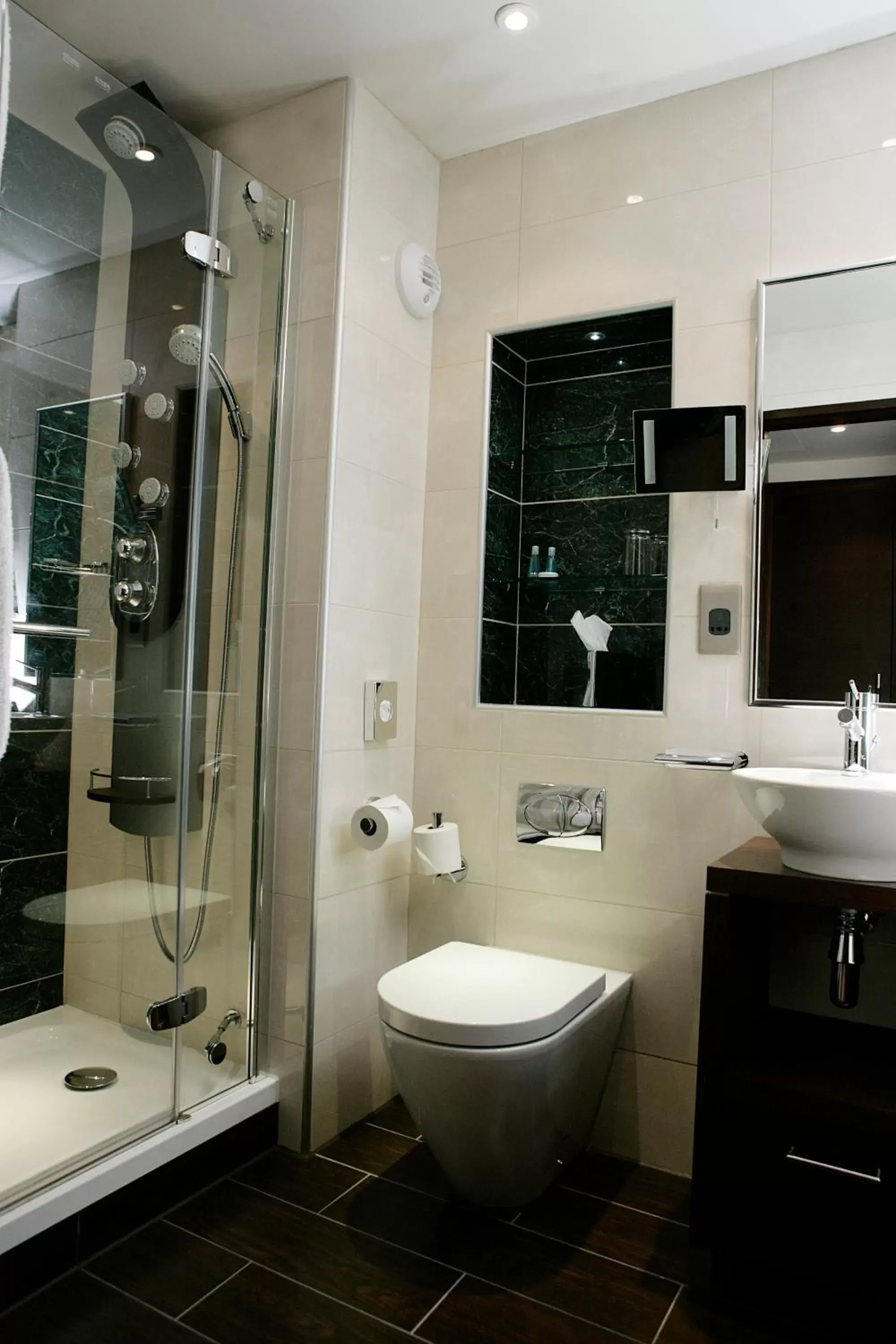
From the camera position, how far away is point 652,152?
7.30 feet

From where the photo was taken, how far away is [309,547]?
2156mm

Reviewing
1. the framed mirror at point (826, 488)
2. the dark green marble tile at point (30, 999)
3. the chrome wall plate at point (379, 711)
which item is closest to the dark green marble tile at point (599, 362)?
the framed mirror at point (826, 488)

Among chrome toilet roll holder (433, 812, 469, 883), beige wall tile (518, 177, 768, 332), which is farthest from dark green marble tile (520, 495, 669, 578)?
chrome toilet roll holder (433, 812, 469, 883)

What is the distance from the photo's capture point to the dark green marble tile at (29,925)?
179 cm

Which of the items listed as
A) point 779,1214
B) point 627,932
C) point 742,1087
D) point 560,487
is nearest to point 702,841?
point 627,932

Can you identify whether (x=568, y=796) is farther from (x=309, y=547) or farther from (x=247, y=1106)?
(x=247, y=1106)

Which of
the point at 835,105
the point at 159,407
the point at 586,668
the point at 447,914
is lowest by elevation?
the point at 447,914

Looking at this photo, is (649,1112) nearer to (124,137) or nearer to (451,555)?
(451,555)

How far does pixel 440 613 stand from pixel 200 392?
0.84 m

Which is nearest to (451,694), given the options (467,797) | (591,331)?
(467,797)

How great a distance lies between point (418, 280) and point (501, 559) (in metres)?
0.75

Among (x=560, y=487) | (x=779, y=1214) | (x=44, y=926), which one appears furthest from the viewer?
(x=560, y=487)

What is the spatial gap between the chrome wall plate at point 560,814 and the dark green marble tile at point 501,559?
0.47 metres

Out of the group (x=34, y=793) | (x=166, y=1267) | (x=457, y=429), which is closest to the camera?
(x=166, y=1267)
